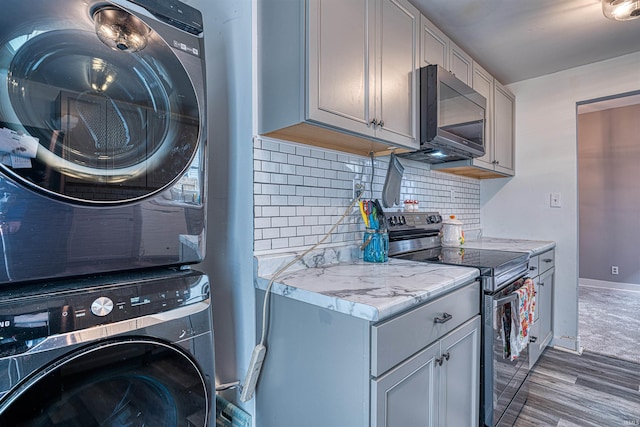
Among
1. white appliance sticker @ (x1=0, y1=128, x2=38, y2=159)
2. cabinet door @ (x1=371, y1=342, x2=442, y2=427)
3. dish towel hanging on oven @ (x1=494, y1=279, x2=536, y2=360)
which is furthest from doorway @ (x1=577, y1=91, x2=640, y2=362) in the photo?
white appliance sticker @ (x1=0, y1=128, x2=38, y2=159)

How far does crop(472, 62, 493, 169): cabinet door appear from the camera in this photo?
2.41 meters

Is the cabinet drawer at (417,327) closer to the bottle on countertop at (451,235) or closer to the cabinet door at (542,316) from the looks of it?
the bottle on countertop at (451,235)

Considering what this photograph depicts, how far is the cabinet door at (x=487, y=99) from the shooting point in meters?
2.41

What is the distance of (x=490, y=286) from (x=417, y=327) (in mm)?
599

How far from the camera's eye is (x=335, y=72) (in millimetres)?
1279

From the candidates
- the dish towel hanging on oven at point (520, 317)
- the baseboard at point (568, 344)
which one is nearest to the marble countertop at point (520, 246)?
the dish towel hanging on oven at point (520, 317)

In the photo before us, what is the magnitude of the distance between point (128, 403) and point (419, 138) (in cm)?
162

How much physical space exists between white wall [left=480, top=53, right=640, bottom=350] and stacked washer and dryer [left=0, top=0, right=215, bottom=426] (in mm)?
2948

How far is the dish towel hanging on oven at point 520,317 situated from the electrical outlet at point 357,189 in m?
0.96

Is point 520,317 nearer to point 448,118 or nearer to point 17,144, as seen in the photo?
point 448,118

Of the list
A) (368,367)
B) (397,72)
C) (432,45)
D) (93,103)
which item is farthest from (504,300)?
(93,103)

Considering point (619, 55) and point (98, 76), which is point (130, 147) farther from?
point (619, 55)

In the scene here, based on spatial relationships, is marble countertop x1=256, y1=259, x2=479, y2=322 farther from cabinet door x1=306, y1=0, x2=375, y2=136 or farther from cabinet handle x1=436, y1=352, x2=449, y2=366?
cabinet door x1=306, y1=0, x2=375, y2=136

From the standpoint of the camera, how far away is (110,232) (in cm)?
82
